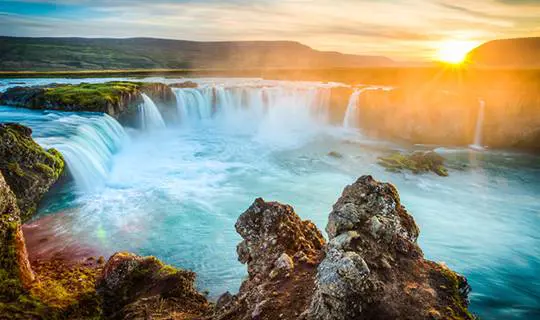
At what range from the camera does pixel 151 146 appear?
2970 centimetres

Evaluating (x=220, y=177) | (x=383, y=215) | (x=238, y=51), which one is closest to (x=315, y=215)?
(x=220, y=177)

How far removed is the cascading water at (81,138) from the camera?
17984 millimetres

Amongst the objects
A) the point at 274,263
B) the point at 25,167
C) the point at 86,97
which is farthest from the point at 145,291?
the point at 86,97

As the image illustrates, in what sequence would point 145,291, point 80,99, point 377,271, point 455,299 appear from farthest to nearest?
point 80,99 → point 145,291 → point 377,271 → point 455,299

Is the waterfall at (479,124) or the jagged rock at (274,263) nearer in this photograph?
the jagged rock at (274,263)

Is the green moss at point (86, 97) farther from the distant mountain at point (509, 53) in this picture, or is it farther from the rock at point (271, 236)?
the distant mountain at point (509, 53)

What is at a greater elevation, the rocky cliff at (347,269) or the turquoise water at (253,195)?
the rocky cliff at (347,269)

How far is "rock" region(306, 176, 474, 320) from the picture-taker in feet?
15.2

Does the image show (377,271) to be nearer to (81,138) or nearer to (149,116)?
(81,138)

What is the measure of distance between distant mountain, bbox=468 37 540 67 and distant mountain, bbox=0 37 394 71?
2891 inches

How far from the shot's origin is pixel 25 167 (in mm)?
14148

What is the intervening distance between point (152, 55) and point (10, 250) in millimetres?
150766

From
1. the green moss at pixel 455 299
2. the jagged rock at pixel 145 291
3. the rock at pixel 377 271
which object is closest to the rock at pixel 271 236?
the rock at pixel 377 271

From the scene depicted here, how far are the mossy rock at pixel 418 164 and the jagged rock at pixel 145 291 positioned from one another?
20.1 m
